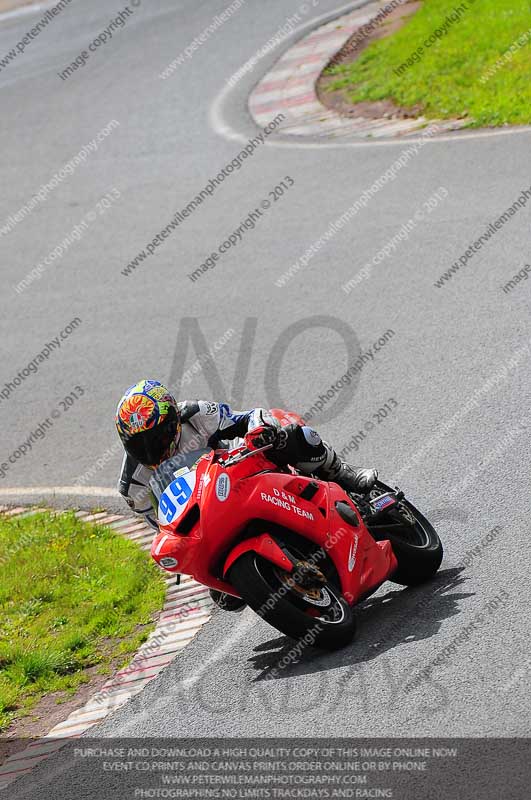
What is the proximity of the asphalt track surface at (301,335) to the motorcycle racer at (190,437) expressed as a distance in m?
0.88

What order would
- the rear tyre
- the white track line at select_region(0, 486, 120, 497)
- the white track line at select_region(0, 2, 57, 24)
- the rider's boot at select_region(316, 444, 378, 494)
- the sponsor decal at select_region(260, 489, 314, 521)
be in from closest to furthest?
the sponsor decal at select_region(260, 489, 314, 521), the rear tyre, the rider's boot at select_region(316, 444, 378, 494), the white track line at select_region(0, 486, 120, 497), the white track line at select_region(0, 2, 57, 24)

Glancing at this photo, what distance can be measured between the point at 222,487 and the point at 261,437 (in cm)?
44

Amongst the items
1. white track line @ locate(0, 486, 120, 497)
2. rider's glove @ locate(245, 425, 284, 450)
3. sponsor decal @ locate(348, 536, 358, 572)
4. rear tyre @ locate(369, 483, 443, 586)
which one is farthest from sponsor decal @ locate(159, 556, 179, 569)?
white track line @ locate(0, 486, 120, 497)

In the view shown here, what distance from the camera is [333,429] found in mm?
9219

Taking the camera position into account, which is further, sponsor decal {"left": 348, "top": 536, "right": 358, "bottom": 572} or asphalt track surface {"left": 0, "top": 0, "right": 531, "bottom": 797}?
sponsor decal {"left": 348, "top": 536, "right": 358, "bottom": 572}

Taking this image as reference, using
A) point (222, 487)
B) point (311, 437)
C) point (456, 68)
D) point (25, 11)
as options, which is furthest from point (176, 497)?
point (25, 11)

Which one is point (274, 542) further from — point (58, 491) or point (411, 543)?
point (58, 491)

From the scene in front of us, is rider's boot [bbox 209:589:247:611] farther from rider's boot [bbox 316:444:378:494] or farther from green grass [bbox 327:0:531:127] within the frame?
green grass [bbox 327:0:531:127]

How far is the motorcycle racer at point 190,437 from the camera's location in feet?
20.2

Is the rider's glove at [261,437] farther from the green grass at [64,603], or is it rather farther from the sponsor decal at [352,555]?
the green grass at [64,603]

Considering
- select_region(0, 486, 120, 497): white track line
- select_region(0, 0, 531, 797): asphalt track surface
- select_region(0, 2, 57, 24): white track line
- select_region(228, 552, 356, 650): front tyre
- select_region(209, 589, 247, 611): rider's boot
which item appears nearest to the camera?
select_region(228, 552, 356, 650): front tyre

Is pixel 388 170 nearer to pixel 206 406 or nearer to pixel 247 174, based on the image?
pixel 247 174

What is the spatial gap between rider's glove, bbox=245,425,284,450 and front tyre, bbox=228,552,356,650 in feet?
2.13

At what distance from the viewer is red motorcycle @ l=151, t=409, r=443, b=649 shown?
5.80 m
